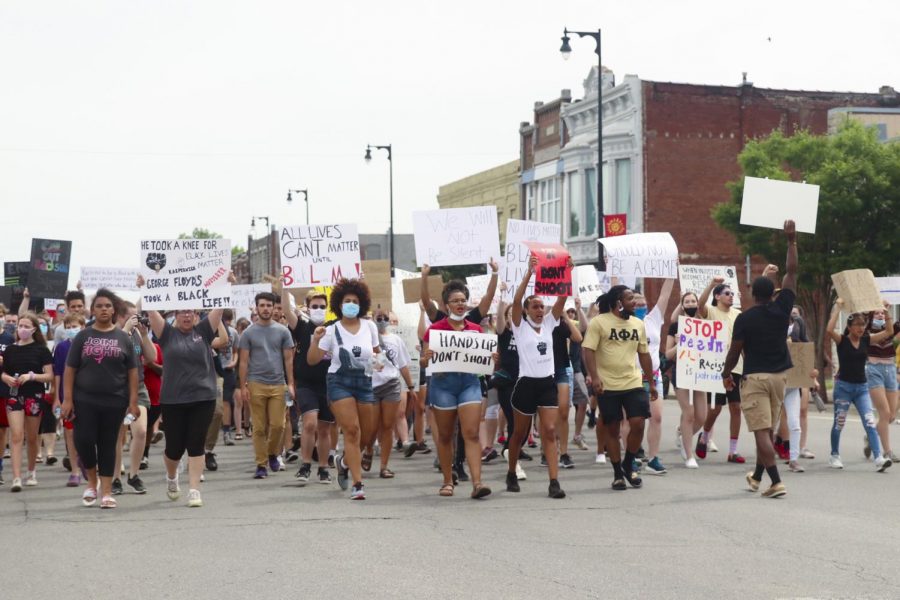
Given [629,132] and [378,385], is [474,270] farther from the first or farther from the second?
[378,385]

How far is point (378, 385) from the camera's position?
13234 millimetres

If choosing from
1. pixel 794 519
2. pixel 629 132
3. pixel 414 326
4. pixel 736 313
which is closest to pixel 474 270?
pixel 629 132

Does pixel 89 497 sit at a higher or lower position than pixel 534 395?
lower

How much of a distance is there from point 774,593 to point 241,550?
136 inches

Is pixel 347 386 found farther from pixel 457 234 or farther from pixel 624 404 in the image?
pixel 457 234

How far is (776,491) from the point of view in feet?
37.6

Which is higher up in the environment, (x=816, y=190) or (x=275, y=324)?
(x=816, y=190)

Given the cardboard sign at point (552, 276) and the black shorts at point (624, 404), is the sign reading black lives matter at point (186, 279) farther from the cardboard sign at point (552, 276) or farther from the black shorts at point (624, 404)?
the black shorts at point (624, 404)

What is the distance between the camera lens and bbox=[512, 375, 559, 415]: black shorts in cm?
1180

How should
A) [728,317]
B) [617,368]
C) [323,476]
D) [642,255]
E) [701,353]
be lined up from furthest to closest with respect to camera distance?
[642,255] → [728,317] → [701,353] → [323,476] → [617,368]

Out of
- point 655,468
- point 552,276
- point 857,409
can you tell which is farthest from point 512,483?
point 857,409

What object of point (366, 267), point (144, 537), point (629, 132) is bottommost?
point (144, 537)

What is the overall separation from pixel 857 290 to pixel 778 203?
4.75ft

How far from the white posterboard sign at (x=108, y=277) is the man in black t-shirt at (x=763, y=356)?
58.4 ft
